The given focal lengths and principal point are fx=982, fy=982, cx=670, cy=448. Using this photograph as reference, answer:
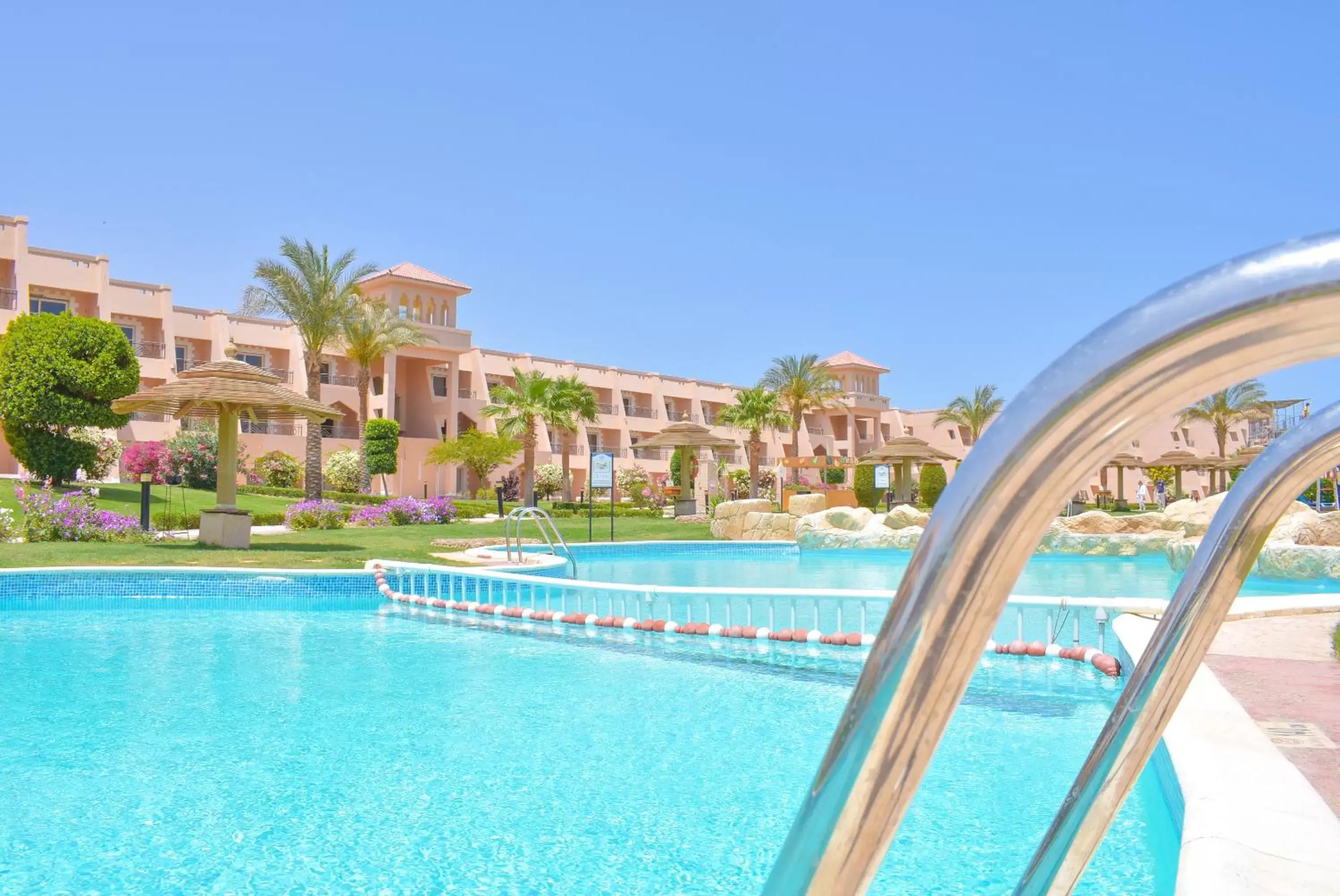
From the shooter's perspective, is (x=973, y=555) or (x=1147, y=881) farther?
(x=1147, y=881)

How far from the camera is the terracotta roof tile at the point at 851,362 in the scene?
5781 centimetres

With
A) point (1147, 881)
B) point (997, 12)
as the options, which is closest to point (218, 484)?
point (997, 12)

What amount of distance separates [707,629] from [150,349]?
103 ft

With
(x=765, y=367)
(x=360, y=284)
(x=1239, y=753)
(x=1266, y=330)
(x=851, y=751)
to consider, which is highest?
(x=360, y=284)

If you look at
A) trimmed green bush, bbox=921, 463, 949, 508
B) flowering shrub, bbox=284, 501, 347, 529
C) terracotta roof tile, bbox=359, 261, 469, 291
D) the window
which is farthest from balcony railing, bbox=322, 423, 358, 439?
trimmed green bush, bbox=921, 463, 949, 508

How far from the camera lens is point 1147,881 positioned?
4184mm

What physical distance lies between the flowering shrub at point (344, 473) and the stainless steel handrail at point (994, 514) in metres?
36.2

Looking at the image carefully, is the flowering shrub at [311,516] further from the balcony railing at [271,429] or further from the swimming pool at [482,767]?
the balcony railing at [271,429]

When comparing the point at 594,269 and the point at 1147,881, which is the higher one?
the point at 594,269

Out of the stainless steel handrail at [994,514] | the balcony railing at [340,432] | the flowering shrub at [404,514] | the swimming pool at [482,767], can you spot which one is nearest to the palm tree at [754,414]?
the flowering shrub at [404,514]

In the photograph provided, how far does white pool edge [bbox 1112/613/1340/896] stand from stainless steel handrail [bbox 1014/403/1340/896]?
164cm

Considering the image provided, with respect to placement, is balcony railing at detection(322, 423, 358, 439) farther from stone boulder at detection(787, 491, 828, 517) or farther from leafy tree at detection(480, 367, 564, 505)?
stone boulder at detection(787, 491, 828, 517)

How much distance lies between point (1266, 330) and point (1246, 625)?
9.32 meters

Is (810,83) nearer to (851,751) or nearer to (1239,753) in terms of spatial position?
(1239,753)
